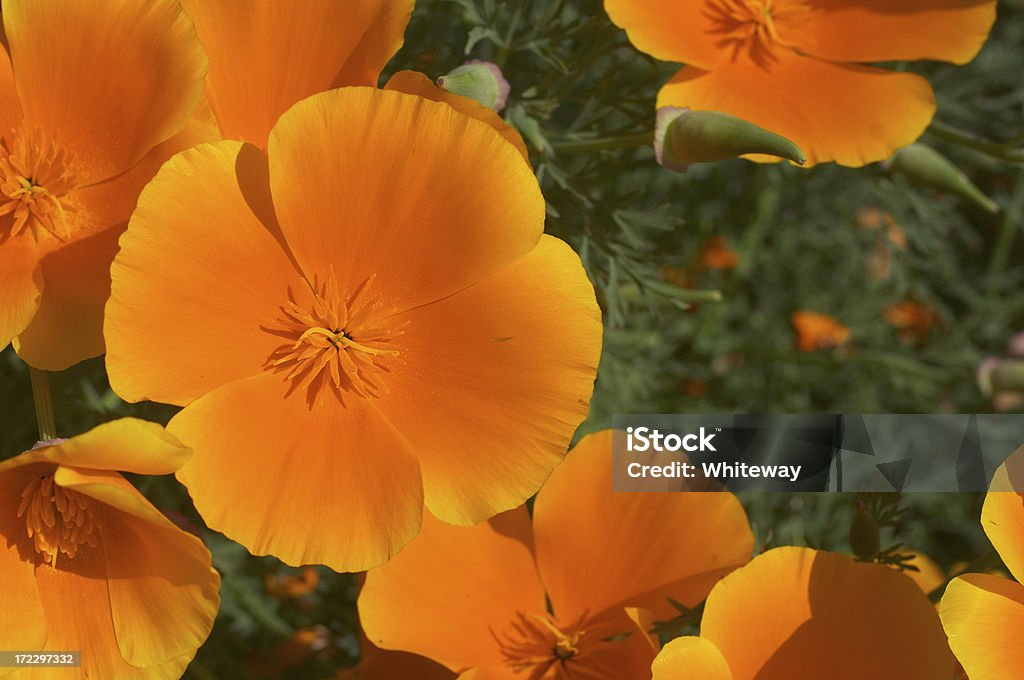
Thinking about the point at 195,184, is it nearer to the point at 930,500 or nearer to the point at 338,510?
the point at 338,510

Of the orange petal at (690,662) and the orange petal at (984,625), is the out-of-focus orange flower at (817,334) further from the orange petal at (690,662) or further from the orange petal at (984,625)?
the orange petal at (690,662)

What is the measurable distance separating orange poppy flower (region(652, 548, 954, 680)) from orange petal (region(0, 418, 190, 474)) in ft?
1.92

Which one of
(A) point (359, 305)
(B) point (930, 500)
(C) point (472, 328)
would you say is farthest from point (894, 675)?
(B) point (930, 500)

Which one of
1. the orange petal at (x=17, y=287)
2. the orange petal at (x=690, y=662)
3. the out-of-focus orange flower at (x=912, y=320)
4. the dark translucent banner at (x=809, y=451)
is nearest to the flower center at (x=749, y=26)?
the dark translucent banner at (x=809, y=451)

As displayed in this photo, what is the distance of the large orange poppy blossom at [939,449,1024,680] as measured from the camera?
3.43 feet

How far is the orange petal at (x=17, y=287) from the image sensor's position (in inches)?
39.4

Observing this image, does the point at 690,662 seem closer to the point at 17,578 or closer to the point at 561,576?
the point at 561,576

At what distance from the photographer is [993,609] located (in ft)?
3.53

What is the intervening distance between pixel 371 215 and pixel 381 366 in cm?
16

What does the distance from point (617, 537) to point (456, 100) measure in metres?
0.57

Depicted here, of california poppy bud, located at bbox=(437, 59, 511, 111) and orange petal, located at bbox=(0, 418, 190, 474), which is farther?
california poppy bud, located at bbox=(437, 59, 511, 111)

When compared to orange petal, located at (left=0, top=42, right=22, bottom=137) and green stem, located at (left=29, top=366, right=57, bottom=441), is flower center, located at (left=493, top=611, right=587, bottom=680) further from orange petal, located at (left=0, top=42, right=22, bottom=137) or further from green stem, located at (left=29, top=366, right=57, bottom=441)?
orange petal, located at (left=0, top=42, right=22, bottom=137)

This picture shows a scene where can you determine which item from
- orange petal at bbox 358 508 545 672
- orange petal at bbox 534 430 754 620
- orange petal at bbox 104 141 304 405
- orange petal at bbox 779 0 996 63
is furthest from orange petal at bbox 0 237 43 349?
orange petal at bbox 779 0 996 63

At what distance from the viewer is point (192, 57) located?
1027 millimetres
